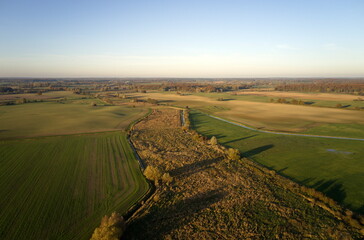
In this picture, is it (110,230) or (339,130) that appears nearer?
(110,230)

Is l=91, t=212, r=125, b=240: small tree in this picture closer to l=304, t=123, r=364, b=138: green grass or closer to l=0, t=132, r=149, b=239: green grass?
l=0, t=132, r=149, b=239: green grass

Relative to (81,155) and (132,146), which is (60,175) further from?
(132,146)

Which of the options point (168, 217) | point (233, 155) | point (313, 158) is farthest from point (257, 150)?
point (168, 217)

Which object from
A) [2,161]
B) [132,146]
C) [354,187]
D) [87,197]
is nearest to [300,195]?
[354,187]

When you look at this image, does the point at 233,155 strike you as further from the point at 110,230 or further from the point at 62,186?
the point at 62,186

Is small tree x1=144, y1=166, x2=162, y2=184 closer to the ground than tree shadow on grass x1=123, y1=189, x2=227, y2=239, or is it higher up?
higher up

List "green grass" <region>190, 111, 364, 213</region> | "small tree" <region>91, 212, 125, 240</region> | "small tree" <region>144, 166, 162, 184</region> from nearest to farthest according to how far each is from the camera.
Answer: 1. "small tree" <region>91, 212, 125, 240</region>
2. "green grass" <region>190, 111, 364, 213</region>
3. "small tree" <region>144, 166, 162, 184</region>

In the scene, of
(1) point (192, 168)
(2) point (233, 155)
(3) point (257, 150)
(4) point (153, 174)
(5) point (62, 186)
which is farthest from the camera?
(3) point (257, 150)

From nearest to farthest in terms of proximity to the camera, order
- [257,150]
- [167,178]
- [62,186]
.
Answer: [62,186] < [167,178] < [257,150]

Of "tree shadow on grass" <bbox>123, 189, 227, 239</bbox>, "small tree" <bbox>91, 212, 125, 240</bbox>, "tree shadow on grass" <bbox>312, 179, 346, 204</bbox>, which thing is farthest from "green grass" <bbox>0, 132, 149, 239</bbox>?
"tree shadow on grass" <bbox>312, 179, 346, 204</bbox>
